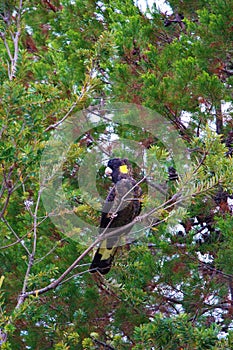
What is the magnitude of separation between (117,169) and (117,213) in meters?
0.51

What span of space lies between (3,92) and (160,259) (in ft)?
8.40

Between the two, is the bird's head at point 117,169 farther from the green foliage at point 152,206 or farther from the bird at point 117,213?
the green foliage at point 152,206

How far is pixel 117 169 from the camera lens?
16.4ft

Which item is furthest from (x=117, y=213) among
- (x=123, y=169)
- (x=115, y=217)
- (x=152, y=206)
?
(x=123, y=169)

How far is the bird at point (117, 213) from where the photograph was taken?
4.67 meters

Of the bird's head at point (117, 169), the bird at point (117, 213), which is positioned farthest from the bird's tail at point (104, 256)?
the bird's head at point (117, 169)

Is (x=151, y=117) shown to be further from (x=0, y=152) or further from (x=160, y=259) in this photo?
(x=0, y=152)

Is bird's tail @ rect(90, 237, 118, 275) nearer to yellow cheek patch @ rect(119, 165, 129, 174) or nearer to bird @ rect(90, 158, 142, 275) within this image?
bird @ rect(90, 158, 142, 275)

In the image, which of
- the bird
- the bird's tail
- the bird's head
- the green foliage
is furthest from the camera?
the green foliage

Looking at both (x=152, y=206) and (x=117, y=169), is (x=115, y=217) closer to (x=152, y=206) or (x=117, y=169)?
(x=152, y=206)

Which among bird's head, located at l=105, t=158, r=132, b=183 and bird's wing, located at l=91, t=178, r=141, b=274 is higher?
bird's head, located at l=105, t=158, r=132, b=183

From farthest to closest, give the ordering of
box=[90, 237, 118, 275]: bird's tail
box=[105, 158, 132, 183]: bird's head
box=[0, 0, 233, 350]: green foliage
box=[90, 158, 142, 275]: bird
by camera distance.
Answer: box=[0, 0, 233, 350]: green foliage, box=[105, 158, 132, 183]: bird's head, box=[90, 237, 118, 275]: bird's tail, box=[90, 158, 142, 275]: bird

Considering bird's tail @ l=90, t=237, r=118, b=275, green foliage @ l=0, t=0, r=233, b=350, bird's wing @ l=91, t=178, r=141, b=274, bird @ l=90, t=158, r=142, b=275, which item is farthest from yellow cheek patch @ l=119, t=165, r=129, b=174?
bird's tail @ l=90, t=237, r=118, b=275

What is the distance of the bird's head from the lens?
194 inches
